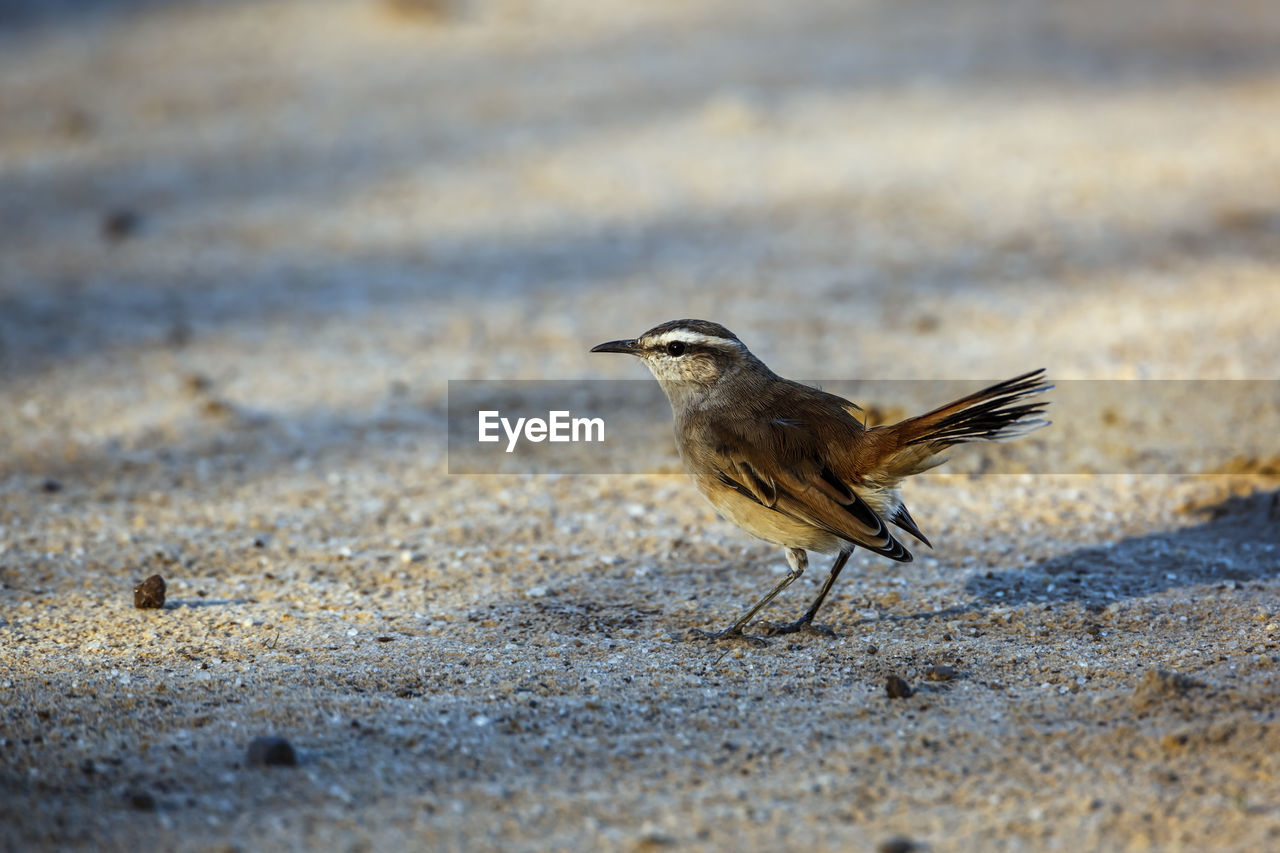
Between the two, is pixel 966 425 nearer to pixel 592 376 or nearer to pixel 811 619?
pixel 811 619

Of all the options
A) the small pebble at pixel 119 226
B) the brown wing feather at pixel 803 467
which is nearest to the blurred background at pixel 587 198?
the small pebble at pixel 119 226

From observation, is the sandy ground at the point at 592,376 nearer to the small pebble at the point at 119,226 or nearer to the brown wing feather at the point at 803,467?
the small pebble at the point at 119,226

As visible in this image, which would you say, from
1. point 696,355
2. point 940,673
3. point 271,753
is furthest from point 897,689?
point 271,753

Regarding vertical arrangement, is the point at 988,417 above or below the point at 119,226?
below

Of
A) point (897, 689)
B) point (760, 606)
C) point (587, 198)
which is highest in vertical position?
point (587, 198)

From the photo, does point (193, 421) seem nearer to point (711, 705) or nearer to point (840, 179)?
point (711, 705)

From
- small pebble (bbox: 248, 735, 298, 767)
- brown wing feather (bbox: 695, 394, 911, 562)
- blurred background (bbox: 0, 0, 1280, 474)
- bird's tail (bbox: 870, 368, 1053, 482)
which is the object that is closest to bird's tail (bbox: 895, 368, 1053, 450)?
bird's tail (bbox: 870, 368, 1053, 482)
